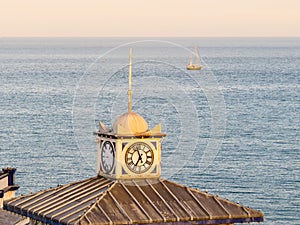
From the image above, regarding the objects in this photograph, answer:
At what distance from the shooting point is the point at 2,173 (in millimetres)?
43719

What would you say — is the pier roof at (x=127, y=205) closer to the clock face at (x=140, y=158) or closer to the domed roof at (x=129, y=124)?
the clock face at (x=140, y=158)

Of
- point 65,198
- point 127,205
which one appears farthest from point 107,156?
point 127,205

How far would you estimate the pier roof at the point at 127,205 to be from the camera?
1955 cm

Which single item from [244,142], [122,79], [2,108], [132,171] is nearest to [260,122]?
[244,142]

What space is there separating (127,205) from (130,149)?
1129 mm

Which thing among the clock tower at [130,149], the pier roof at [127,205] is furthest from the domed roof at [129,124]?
the pier roof at [127,205]

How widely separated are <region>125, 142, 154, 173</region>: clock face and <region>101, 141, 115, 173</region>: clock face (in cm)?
33

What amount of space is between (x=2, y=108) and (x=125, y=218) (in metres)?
135

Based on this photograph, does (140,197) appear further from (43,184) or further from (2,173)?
(43,184)

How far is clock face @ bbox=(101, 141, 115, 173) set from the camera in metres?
20.7

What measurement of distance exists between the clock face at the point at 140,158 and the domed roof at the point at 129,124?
28 centimetres

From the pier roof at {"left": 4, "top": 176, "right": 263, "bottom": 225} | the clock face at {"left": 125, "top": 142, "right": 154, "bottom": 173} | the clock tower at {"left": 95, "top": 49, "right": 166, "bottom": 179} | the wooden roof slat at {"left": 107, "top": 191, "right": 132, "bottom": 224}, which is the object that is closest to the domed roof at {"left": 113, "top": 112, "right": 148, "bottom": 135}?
the clock tower at {"left": 95, "top": 49, "right": 166, "bottom": 179}

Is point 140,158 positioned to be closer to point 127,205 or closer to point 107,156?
point 107,156

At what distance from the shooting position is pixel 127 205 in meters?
20.0
